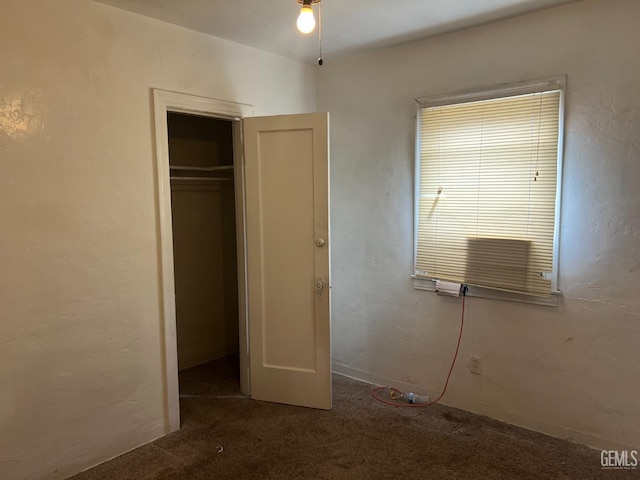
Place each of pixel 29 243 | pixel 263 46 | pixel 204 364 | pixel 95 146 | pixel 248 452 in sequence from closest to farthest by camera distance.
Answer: pixel 29 243 < pixel 95 146 < pixel 248 452 < pixel 263 46 < pixel 204 364

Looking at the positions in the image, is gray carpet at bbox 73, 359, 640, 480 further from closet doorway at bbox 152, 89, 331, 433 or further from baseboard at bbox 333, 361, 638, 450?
closet doorway at bbox 152, 89, 331, 433

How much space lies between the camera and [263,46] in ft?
10.8

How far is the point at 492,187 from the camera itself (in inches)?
116

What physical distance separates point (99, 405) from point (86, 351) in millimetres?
330

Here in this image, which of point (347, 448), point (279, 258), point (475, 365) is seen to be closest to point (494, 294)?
point (475, 365)

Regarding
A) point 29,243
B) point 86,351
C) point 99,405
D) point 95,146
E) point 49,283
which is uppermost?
point 95,146

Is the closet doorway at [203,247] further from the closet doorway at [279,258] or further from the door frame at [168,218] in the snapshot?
the door frame at [168,218]

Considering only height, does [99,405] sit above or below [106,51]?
below

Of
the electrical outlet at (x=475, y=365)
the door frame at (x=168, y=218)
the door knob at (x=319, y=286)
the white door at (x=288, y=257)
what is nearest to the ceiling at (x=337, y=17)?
the door frame at (x=168, y=218)

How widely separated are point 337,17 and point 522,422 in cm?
274

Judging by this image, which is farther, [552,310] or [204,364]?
[204,364]

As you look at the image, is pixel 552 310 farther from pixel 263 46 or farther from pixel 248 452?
pixel 263 46

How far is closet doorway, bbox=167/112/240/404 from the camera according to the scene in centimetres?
404

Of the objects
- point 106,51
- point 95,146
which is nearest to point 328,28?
point 106,51
